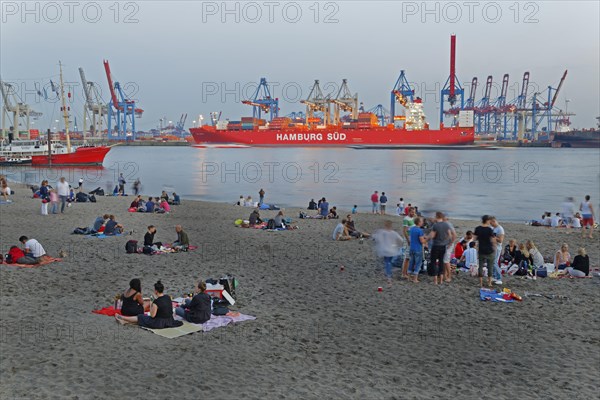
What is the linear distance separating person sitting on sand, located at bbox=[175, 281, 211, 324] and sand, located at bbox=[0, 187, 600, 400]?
0.97ft

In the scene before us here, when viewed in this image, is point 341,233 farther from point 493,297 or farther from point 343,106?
point 343,106

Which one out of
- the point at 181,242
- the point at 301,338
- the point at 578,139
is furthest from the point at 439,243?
the point at 578,139

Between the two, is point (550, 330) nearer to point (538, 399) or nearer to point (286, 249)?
point (538, 399)

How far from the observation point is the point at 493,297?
25.7 ft

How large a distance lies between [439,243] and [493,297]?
1131 millimetres

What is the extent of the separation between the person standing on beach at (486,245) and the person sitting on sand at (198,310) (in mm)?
4259

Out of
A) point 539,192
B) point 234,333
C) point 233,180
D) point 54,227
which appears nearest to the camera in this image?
point 234,333

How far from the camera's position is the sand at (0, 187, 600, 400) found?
A: 5.04 meters

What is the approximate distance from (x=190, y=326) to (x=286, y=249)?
5466 mm

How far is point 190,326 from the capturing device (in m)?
6.37

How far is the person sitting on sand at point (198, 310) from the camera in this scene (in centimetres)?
648

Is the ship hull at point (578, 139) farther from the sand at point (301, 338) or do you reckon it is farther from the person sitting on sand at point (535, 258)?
the sand at point (301, 338)

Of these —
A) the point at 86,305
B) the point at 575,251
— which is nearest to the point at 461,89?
the point at 575,251

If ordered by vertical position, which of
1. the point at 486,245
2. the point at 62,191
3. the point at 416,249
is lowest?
the point at 416,249
